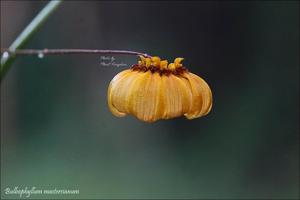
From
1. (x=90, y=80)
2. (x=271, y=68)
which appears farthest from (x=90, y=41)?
(x=271, y=68)

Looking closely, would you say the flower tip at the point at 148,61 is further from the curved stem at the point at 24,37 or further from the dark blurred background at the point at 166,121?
the dark blurred background at the point at 166,121

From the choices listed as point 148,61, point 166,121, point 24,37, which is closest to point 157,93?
point 148,61

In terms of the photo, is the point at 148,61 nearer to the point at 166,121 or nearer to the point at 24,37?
the point at 24,37

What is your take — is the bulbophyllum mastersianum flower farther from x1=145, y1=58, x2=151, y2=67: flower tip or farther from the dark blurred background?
the dark blurred background

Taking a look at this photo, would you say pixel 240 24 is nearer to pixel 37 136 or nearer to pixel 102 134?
pixel 102 134

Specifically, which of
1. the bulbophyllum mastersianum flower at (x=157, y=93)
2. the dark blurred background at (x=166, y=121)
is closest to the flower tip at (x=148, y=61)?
the bulbophyllum mastersianum flower at (x=157, y=93)

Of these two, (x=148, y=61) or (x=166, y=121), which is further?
(x=166, y=121)
